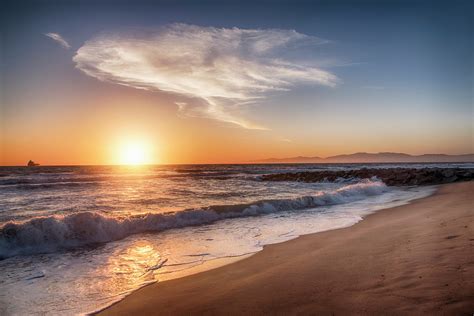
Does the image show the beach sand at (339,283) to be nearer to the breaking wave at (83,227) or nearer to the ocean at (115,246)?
the ocean at (115,246)

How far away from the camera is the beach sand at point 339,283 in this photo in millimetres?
3521

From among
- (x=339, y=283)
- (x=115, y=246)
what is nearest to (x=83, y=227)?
(x=115, y=246)

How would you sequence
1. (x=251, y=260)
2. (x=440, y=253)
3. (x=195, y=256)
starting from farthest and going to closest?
(x=195, y=256) < (x=251, y=260) < (x=440, y=253)

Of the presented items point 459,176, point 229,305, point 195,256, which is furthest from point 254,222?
point 459,176

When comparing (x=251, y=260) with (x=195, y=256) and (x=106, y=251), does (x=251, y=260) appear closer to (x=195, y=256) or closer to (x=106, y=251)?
(x=195, y=256)

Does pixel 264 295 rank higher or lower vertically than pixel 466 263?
lower

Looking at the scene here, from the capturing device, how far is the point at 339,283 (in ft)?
14.2

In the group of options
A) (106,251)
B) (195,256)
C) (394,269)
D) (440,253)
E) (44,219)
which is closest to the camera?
(394,269)

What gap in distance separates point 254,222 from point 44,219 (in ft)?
22.4

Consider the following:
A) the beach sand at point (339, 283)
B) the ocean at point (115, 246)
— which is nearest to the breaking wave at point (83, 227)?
the ocean at point (115, 246)

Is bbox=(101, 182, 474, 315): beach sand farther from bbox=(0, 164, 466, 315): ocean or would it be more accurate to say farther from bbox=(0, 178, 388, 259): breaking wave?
bbox=(0, 178, 388, 259): breaking wave

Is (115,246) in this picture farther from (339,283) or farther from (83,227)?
(339,283)

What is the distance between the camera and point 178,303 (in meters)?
4.25

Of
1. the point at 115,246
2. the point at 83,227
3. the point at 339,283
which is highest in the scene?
the point at 339,283
